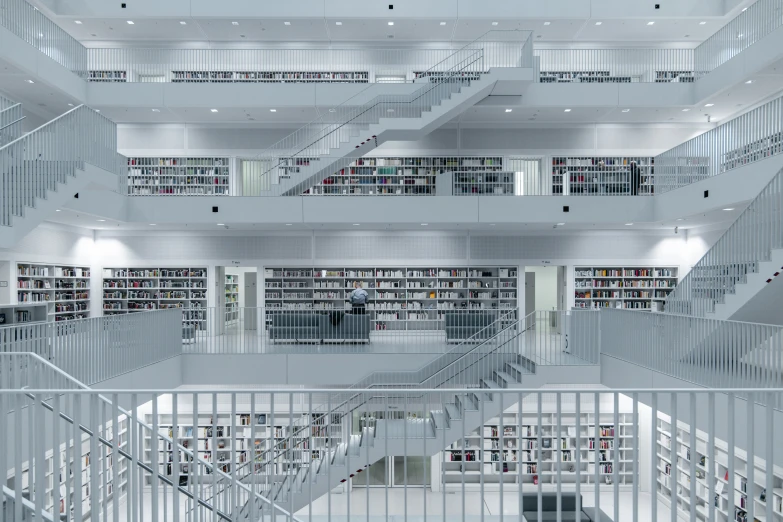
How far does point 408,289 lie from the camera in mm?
16547

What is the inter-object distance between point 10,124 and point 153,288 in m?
8.37

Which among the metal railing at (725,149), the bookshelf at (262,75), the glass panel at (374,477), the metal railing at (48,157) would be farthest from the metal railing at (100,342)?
the metal railing at (725,149)

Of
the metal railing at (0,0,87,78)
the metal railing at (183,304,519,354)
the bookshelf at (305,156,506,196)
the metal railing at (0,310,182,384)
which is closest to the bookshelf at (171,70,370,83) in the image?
the bookshelf at (305,156,506,196)

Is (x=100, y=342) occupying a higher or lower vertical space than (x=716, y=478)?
higher

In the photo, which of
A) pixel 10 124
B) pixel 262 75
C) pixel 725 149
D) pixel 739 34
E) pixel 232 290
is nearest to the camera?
→ pixel 10 124

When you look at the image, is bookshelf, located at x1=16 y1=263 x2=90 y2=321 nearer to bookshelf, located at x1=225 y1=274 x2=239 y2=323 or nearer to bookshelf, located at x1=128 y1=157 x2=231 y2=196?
bookshelf, located at x1=128 y1=157 x2=231 y2=196

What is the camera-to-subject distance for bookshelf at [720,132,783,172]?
9680 millimetres

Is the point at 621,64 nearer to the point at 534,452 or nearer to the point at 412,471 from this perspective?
the point at 534,452

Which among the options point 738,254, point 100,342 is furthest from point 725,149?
point 100,342

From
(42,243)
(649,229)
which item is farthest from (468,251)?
(42,243)

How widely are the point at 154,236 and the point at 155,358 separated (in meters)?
7.00

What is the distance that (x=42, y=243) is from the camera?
14.1 m

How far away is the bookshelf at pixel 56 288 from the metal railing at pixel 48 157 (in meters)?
4.51

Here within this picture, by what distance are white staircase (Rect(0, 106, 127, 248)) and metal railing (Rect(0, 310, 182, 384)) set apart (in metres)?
1.62
